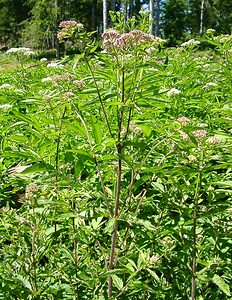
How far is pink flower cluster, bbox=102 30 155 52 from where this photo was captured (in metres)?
1.54

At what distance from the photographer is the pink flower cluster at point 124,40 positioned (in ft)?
5.04

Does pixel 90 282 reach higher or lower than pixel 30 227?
lower

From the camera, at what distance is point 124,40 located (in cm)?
153

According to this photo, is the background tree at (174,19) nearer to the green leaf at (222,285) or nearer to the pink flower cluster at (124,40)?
the pink flower cluster at (124,40)

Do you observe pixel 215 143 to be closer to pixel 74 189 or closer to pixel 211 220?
pixel 211 220

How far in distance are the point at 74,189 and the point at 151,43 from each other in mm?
724

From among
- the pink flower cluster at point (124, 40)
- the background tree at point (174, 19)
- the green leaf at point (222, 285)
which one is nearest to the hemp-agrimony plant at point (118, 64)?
the pink flower cluster at point (124, 40)

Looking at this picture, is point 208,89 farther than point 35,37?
No

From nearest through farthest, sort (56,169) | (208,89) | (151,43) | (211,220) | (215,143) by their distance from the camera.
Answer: (215,143) → (151,43) → (56,169) → (211,220) → (208,89)

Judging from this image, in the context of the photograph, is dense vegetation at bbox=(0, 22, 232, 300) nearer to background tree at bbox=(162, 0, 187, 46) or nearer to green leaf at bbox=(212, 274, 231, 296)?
green leaf at bbox=(212, 274, 231, 296)

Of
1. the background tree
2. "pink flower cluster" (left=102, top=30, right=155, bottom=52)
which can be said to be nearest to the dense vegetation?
"pink flower cluster" (left=102, top=30, right=155, bottom=52)

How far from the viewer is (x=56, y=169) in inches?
70.7

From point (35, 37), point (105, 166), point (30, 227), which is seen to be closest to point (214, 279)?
point (105, 166)

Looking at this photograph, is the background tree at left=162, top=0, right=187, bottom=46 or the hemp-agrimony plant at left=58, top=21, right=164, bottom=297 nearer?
the hemp-agrimony plant at left=58, top=21, right=164, bottom=297
